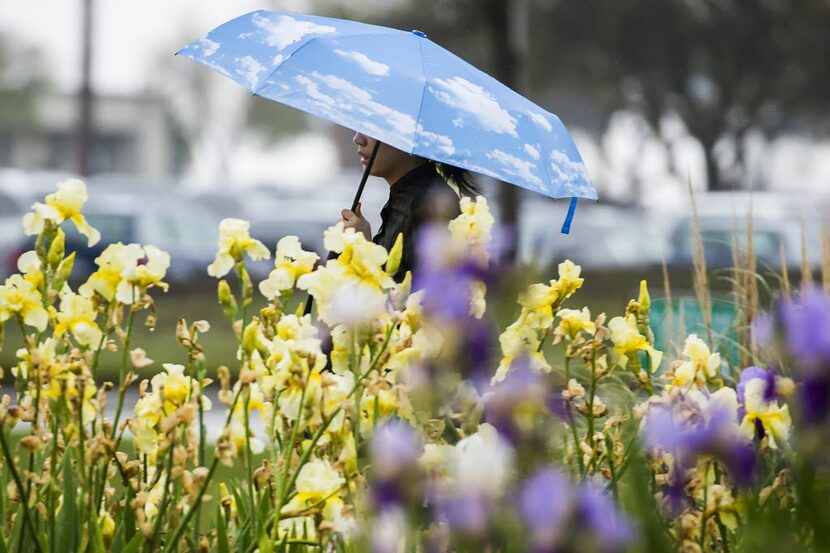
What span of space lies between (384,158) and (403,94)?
443mm

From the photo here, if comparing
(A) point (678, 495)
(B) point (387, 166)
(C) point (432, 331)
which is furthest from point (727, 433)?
(B) point (387, 166)

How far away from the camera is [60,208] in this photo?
7.58ft

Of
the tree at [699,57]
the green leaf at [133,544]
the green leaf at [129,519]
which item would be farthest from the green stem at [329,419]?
the tree at [699,57]

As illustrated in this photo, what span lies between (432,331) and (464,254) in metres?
0.24

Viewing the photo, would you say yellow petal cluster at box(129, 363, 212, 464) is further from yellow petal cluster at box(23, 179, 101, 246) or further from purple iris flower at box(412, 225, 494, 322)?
purple iris flower at box(412, 225, 494, 322)

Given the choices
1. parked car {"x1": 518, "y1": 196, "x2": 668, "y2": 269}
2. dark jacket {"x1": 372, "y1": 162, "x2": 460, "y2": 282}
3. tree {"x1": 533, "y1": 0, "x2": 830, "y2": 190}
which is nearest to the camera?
dark jacket {"x1": 372, "y1": 162, "x2": 460, "y2": 282}

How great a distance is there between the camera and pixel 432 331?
1.71 metres

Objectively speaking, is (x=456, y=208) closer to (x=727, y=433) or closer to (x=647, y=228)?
(x=727, y=433)

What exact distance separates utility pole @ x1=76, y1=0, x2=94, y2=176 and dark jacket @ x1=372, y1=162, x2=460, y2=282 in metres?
19.7

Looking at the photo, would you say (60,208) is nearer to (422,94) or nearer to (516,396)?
(422,94)

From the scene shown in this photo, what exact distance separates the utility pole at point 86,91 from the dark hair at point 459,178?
1931cm

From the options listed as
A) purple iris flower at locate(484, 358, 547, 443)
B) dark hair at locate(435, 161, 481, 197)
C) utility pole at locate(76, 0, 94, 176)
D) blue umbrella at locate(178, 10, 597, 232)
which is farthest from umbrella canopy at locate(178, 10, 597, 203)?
utility pole at locate(76, 0, 94, 176)

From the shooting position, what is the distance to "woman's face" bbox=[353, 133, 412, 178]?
11.6 feet

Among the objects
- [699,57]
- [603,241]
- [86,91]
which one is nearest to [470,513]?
[603,241]
